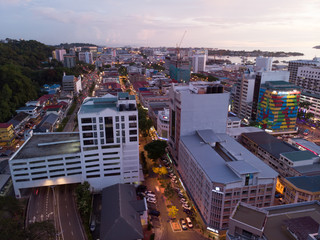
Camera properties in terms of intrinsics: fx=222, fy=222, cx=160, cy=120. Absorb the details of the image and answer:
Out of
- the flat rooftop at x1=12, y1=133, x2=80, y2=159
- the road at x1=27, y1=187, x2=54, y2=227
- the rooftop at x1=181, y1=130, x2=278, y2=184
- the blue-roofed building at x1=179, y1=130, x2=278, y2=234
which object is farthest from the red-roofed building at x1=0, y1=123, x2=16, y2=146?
the blue-roofed building at x1=179, y1=130, x2=278, y2=234

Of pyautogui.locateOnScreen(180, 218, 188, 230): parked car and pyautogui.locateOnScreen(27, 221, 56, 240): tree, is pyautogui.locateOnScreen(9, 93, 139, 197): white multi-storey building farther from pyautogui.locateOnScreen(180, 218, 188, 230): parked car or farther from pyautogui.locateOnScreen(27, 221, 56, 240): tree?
pyautogui.locateOnScreen(27, 221, 56, 240): tree

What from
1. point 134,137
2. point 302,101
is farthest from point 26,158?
point 302,101

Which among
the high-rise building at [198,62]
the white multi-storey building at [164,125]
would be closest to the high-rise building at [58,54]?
the high-rise building at [198,62]


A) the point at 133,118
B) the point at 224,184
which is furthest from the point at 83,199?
the point at 224,184

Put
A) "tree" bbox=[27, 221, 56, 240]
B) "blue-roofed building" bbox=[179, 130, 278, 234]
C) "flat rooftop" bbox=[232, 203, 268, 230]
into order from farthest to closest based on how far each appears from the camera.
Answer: "blue-roofed building" bbox=[179, 130, 278, 234]
"tree" bbox=[27, 221, 56, 240]
"flat rooftop" bbox=[232, 203, 268, 230]

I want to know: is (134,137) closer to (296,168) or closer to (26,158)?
(26,158)

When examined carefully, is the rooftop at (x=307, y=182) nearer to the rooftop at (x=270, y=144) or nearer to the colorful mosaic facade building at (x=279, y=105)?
the rooftop at (x=270, y=144)
